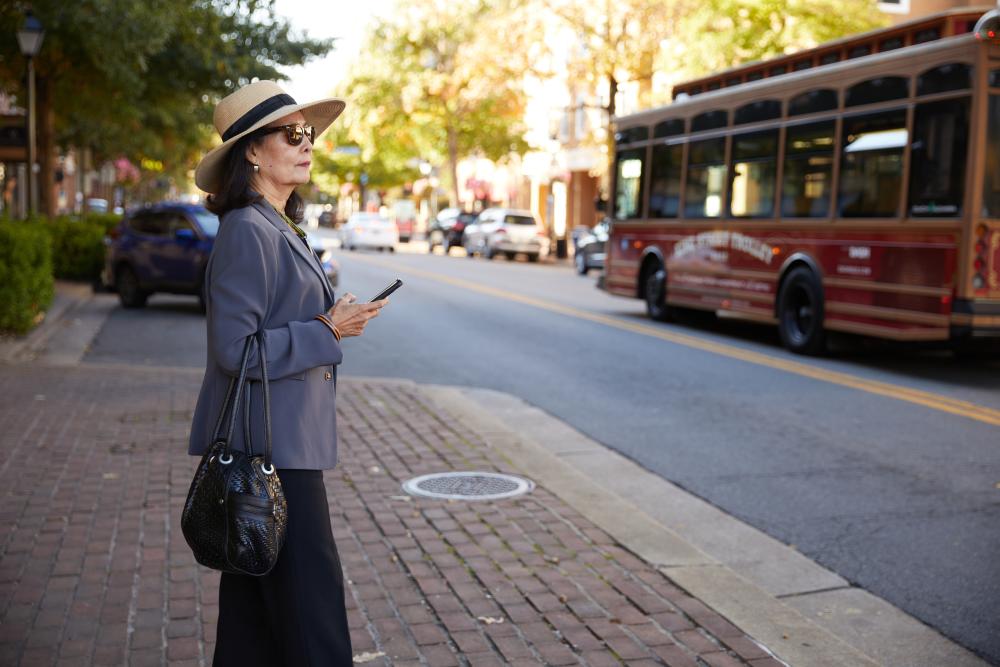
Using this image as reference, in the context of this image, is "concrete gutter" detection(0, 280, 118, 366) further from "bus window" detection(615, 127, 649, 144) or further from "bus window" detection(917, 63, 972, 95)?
"bus window" detection(917, 63, 972, 95)

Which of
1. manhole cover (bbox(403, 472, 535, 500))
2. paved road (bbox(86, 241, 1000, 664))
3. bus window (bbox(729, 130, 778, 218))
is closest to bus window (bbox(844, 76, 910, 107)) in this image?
bus window (bbox(729, 130, 778, 218))

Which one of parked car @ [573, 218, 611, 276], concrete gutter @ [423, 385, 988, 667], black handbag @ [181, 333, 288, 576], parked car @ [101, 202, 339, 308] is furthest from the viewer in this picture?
parked car @ [573, 218, 611, 276]

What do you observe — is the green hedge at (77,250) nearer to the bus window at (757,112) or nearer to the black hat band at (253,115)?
the bus window at (757,112)

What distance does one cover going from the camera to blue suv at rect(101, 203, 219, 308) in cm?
1830

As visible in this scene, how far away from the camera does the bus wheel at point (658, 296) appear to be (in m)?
17.8

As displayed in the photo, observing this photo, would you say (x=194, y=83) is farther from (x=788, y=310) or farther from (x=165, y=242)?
(x=788, y=310)

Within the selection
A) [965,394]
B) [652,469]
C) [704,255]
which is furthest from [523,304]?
[652,469]

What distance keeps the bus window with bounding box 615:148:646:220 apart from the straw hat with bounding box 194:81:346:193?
1555 cm

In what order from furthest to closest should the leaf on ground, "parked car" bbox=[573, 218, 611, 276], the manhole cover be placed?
"parked car" bbox=[573, 218, 611, 276] < the manhole cover < the leaf on ground

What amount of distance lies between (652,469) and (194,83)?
60.9 feet

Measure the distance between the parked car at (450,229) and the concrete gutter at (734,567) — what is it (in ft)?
131

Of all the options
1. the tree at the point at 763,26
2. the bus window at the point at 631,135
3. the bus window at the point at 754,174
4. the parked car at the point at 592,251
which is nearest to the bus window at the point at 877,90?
the bus window at the point at 754,174

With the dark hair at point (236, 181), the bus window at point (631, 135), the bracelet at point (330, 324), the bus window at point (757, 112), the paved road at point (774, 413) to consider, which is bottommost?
the paved road at point (774, 413)

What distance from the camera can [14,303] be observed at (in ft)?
43.6
